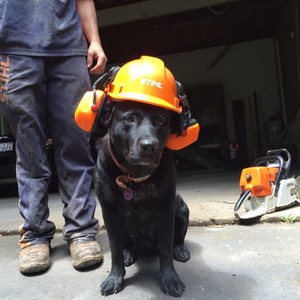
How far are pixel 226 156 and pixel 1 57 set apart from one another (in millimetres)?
8236

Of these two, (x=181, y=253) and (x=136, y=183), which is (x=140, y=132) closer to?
(x=136, y=183)

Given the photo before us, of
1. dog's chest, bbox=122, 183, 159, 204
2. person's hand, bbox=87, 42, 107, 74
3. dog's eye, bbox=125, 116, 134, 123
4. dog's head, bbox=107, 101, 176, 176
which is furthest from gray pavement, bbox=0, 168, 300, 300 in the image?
person's hand, bbox=87, 42, 107, 74

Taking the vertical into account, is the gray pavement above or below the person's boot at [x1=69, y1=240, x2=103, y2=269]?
below

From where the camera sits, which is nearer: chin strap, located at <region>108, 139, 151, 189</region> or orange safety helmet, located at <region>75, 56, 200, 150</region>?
orange safety helmet, located at <region>75, 56, 200, 150</region>

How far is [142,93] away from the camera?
128 centimetres

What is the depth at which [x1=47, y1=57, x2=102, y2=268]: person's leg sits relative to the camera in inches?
74.0

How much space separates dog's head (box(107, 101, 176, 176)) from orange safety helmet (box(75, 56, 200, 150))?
4cm

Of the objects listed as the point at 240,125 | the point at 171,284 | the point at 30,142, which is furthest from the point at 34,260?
the point at 240,125

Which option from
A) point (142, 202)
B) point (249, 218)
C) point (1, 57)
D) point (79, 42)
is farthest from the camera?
point (249, 218)

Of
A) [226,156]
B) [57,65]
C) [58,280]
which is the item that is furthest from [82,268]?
[226,156]

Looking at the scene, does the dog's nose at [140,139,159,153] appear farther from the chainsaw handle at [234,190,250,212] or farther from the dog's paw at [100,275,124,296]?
the chainsaw handle at [234,190,250,212]

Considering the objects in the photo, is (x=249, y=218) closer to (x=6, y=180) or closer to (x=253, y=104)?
(x=6, y=180)

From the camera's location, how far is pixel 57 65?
1866 mm

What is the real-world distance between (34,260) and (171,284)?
670mm
